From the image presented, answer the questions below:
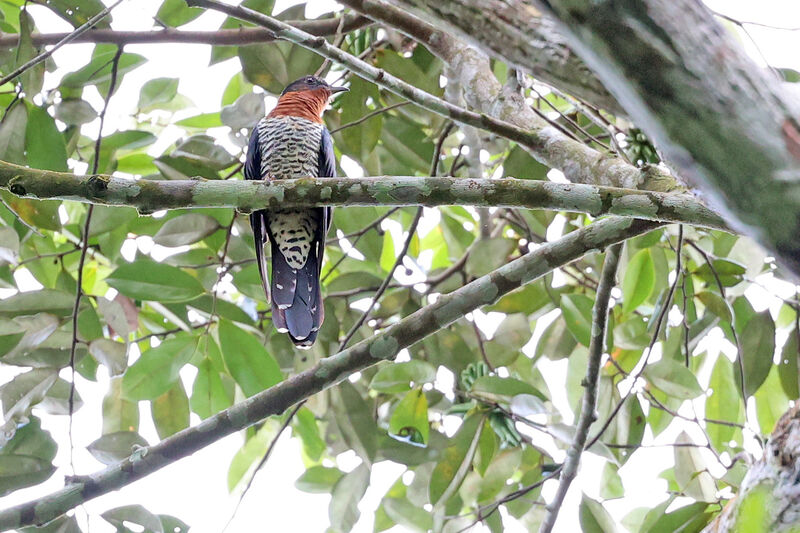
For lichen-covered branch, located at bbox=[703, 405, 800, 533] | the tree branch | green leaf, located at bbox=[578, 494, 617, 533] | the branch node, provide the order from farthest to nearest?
1. green leaf, located at bbox=[578, 494, 617, 533]
2. the tree branch
3. the branch node
4. lichen-covered branch, located at bbox=[703, 405, 800, 533]

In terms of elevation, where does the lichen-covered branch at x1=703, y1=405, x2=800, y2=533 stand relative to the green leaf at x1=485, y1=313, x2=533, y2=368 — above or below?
below

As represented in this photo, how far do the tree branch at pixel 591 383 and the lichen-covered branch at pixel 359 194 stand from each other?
52 centimetres

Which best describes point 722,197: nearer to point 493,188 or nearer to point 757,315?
point 493,188

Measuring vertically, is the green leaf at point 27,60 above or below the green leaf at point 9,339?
above

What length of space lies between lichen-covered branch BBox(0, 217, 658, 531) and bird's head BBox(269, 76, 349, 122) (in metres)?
1.61

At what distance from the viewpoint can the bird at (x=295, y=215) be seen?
9.24ft

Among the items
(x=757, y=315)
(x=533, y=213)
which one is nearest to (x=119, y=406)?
(x=533, y=213)

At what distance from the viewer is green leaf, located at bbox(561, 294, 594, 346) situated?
2.65m

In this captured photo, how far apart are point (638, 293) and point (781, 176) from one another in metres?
2.03

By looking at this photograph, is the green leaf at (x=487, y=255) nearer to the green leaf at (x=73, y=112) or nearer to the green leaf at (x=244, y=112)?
the green leaf at (x=244, y=112)

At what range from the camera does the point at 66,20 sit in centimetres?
262

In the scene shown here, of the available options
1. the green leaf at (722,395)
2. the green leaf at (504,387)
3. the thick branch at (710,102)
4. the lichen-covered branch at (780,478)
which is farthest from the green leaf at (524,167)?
the thick branch at (710,102)

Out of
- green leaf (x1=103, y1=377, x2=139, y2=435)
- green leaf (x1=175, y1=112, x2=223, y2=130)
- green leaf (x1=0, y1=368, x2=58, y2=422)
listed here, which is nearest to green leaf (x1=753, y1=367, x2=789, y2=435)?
green leaf (x1=103, y1=377, x2=139, y2=435)

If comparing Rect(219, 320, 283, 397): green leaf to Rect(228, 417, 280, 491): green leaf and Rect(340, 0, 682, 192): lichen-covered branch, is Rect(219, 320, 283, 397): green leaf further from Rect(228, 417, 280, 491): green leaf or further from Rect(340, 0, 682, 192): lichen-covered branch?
Rect(340, 0, 682, 192): lichen-covered branch
